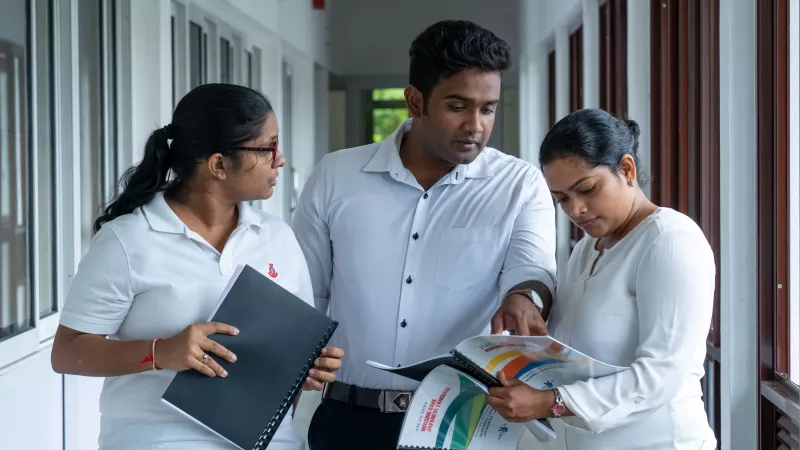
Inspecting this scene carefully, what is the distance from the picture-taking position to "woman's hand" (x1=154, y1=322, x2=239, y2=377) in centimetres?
139

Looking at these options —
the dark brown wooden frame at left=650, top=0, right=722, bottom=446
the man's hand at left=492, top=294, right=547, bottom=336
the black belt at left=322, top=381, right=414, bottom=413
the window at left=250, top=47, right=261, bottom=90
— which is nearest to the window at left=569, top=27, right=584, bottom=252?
the dark brown wooden frame at left=650, top=0, right=722, bottom=446

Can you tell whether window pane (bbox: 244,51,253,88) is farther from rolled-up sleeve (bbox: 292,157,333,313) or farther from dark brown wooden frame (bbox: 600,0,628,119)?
rolled-up sleeve (bbox: 292,157,333,313)

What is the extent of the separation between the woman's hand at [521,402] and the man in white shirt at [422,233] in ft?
1.19

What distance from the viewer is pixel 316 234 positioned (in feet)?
6.69


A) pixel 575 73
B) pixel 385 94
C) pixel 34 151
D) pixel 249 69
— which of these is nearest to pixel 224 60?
pixel 249 69

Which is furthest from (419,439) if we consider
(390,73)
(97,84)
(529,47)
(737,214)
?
(390,73)

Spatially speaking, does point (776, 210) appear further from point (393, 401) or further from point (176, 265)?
point (176, 265)

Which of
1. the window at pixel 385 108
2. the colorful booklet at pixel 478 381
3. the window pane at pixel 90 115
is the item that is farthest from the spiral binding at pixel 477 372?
the window at pixel 385 108

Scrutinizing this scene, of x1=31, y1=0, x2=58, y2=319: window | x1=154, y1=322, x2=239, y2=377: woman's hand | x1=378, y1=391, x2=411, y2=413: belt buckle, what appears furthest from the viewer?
x1=31, y1=0, x2=58, y2=319: window

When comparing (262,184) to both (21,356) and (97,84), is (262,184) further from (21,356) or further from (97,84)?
(97,84)

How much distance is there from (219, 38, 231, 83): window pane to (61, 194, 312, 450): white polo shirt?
5.41 meters

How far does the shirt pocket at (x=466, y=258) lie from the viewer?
193cm

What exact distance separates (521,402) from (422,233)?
613 mm

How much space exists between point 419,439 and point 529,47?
26.9ft
